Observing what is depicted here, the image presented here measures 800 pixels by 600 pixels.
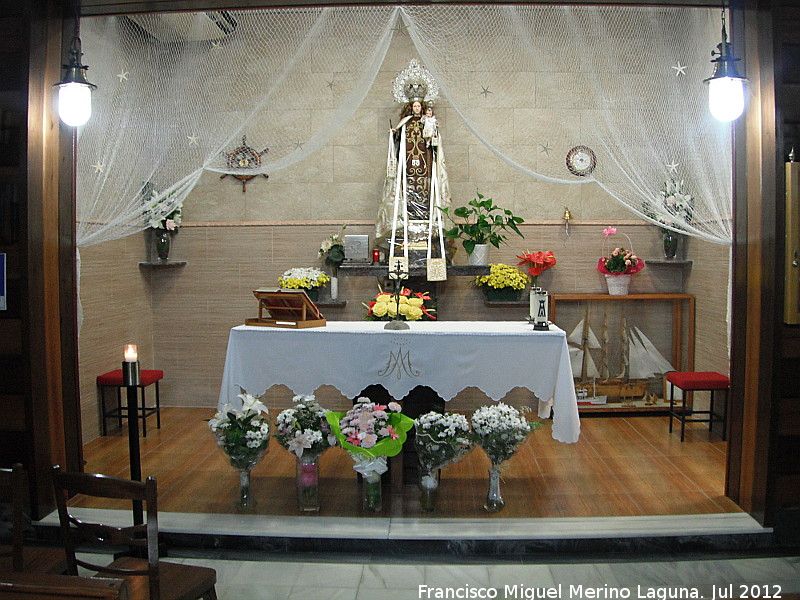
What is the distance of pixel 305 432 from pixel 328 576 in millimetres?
823

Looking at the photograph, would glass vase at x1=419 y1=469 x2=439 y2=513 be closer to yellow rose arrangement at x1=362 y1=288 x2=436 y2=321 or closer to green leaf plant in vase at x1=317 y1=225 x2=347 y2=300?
yellow rose arrangement at x1=362 y1=288 x2=436 y2=321

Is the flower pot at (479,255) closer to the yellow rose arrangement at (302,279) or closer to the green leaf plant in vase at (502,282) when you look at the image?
the green leaf plant in vase at (502,282)

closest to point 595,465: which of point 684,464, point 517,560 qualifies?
point 684,464

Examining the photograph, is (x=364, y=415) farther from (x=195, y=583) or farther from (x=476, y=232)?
(x=476, y=232)

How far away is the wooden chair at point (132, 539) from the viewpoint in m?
2.39

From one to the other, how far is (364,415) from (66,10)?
2927 millimetres

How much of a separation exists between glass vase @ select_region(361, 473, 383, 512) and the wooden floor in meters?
0.07

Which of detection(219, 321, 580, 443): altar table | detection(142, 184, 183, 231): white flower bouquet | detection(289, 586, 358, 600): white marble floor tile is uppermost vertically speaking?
detection(142, 184, 183, 231): white flower bouquet

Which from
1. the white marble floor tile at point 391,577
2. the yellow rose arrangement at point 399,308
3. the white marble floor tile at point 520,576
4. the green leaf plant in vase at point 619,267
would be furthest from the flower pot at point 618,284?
the white marble floor tile at point 391,577

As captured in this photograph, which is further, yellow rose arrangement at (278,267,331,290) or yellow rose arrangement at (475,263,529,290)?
yellow rose arrangement at (475,263,529,290)

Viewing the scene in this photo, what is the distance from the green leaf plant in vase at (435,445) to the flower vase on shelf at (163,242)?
3600 millimetres

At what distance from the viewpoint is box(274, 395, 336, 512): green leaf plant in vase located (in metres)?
4.05

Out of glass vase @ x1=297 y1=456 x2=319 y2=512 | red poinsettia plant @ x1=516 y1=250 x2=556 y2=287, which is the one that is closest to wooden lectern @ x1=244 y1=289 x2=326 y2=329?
glass vase @ x1=297 y1=456 x2=319 y2=512

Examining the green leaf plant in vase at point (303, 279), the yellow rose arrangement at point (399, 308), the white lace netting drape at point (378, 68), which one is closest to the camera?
the white lace netting drape at point (378, 68)
